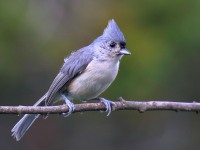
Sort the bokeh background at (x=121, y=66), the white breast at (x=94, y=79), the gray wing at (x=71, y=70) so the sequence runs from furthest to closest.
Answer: the bokeh background at (x=121, y=66), the gray wing at (x=71, y=70), the white breast at (x=94, y=79)

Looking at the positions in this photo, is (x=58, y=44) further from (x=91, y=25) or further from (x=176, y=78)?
(x=176, y=78)

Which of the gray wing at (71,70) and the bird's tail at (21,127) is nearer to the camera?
the bird's tail at (21,127)

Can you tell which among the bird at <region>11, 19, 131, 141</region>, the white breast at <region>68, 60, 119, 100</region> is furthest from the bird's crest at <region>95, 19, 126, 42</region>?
the white breast at <region>68, 60, 119, 100</region>

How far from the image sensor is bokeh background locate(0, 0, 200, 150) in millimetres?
8008

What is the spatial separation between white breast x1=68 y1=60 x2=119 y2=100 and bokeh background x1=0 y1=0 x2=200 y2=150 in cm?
217

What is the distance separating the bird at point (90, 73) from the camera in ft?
18.4

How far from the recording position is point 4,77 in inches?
322

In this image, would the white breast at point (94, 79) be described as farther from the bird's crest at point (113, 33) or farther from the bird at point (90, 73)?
the bird's crest at point (113, 33)

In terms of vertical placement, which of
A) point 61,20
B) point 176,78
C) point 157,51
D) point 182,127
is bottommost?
point 182,127

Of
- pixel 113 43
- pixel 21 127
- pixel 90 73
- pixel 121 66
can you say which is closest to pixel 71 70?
pixel 90 73

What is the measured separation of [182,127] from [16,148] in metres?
2.50

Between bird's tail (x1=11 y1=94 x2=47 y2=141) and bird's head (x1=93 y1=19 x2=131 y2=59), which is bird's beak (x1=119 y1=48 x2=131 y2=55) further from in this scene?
bird's tail (x1=11 y1=94 x2=47 y2=141)

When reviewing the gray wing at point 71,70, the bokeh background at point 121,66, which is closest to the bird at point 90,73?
the gray wing at point 71,70

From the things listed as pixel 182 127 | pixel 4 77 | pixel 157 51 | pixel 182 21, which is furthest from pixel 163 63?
pixel 4 77
